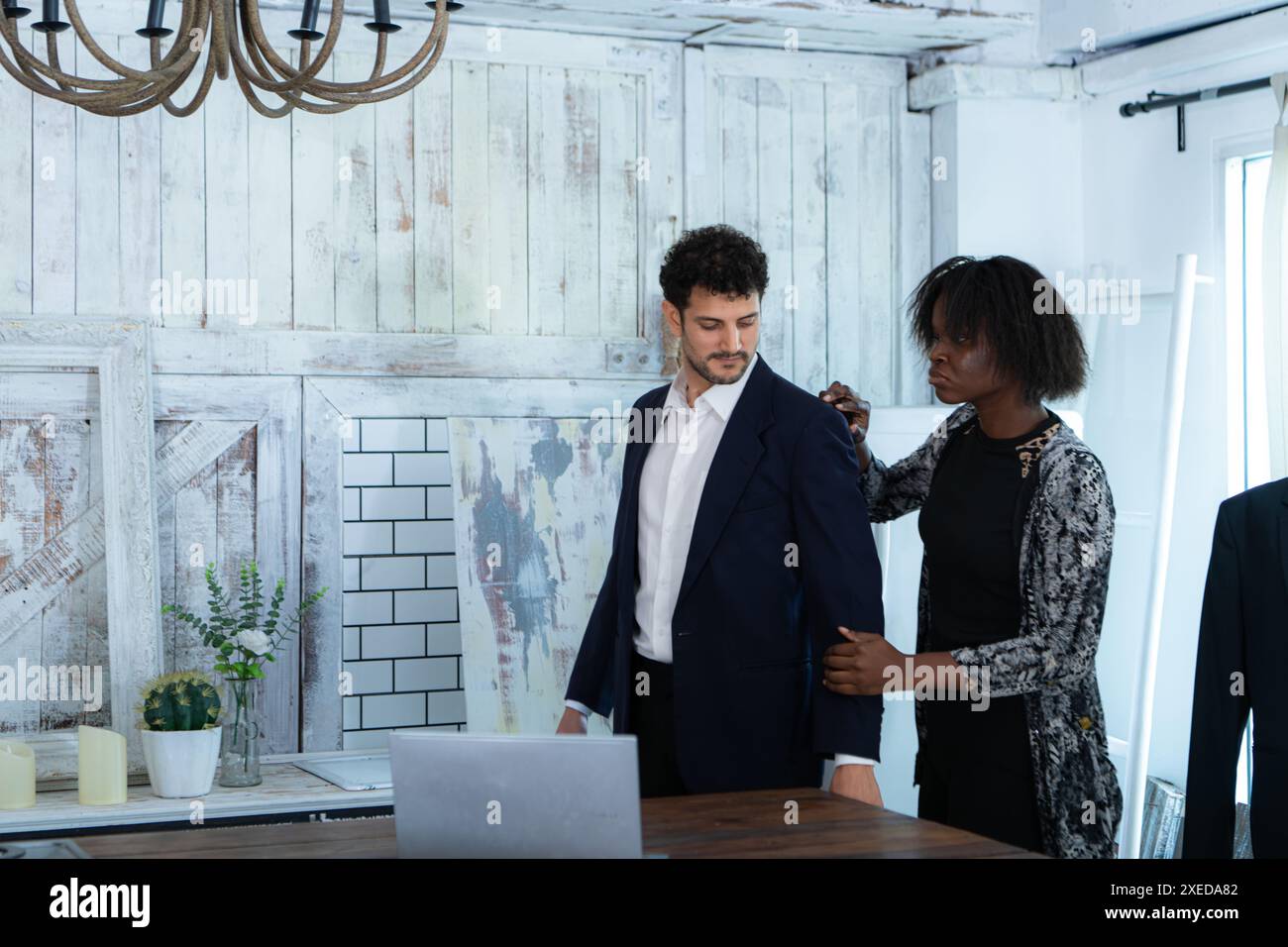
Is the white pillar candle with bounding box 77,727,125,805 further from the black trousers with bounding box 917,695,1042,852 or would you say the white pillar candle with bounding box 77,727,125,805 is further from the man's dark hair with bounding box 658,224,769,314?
the black trousers with bounding box 917,695,1042,852

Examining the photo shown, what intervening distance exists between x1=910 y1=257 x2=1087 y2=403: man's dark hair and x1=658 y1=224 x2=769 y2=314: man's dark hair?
0.42 m

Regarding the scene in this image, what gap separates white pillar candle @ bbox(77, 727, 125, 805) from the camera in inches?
138

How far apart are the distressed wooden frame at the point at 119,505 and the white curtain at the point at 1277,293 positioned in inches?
121

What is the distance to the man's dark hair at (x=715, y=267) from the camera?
301 cm

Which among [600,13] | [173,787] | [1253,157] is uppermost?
[600,13]

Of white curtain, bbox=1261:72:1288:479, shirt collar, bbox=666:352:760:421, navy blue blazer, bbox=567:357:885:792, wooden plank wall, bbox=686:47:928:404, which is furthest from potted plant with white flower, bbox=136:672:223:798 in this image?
white curtain, bbox=1261:72:1288:479

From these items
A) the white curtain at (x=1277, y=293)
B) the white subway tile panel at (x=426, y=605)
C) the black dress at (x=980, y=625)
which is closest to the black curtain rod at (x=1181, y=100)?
the white curtain at (x=1277, y=293)

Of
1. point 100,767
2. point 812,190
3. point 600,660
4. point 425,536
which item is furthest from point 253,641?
point 812,190

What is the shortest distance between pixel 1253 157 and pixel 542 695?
2.62m

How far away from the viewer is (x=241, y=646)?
3762mm

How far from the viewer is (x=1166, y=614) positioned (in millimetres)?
4520

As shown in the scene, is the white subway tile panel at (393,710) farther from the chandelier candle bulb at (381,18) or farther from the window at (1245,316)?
the window at (1245,316)
